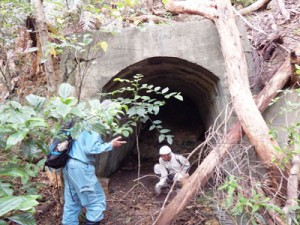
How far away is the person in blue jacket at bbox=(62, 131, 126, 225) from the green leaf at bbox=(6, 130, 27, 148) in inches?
61.8

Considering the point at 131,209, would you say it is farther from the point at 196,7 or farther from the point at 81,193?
the point at 196,7

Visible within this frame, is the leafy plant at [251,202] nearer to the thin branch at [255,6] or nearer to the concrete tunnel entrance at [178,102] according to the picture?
the concrete tunnel entrance at [178,102]

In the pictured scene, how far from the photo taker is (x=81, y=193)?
3.08 meters

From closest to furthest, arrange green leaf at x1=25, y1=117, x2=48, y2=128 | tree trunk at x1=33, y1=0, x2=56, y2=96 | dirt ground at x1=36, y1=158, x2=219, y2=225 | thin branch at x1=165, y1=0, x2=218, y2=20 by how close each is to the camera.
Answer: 1. green leaf at x1=25, y1=117, x2=48, y2=128
2. tree trunk at x1=33, y1=0, x2=56, y2=96
3. dirt ground at x1=36, y1=158, x2=219, y2=225
4. thin branch at x1=165, y1=0, x2=218, y2=20

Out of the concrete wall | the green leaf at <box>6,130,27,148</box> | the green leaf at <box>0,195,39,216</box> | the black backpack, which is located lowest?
the black backpack

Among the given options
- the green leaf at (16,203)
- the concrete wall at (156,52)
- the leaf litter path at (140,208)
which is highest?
the concrete wall at (156,52)

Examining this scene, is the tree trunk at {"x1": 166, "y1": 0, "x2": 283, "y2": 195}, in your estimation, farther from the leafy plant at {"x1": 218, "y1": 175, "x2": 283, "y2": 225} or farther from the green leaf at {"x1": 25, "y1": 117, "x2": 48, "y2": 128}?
the green leaf at {"x1": 25, "y1": 117, "x2": 48, "y2": 128}

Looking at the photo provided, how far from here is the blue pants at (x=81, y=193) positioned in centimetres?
302

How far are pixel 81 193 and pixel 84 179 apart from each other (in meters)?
0.18

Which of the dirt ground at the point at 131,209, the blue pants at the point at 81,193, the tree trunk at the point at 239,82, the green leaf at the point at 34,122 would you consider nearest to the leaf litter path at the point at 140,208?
the dirt ground at the point at 131,209

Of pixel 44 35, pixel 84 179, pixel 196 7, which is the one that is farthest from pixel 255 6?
pixel 84 179

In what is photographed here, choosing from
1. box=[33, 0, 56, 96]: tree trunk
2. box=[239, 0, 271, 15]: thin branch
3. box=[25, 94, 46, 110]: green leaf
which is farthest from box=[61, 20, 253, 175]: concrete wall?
box=[25, 94, 46, 110]: green leaf

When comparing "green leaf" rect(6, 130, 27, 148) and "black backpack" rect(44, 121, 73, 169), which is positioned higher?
"green leaf" rect(6, 130, 27, 148)

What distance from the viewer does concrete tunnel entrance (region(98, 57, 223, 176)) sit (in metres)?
4.25
